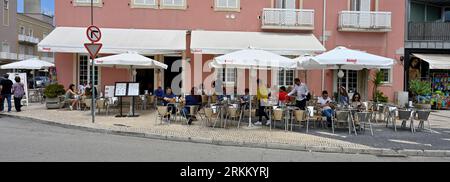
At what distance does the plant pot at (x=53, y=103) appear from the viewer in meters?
16.5

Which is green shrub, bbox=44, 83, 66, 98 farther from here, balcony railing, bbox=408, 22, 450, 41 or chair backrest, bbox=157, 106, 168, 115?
balcony railing, bbox=408, 22, 450, 41

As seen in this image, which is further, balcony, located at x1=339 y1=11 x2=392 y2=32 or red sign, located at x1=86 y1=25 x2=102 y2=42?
balcony, located at x1=339 y1=11 x2=392 y2=32

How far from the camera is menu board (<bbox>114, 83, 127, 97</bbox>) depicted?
13.9 metres

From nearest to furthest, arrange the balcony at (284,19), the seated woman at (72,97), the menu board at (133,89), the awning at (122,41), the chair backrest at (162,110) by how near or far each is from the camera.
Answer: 1. the chair backrest at (162,110)
2. the menu board at (133,89)
3. the seated woman at (72,97)
4. the awning at (122,41)
5. the balcony at (284,19)

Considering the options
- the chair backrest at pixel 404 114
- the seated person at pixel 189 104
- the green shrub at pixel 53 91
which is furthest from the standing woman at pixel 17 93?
the chair backrest at pixel 404 114

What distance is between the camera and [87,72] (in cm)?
1916

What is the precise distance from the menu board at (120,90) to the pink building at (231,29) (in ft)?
14.2

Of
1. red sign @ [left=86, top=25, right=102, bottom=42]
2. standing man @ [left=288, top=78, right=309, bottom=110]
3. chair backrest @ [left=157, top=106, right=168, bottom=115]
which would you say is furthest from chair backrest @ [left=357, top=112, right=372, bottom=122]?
red sign @ [left=86, top=25, right=102, bottom=42]

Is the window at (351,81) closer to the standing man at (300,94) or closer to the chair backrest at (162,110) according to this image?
the standing man at (300,94)

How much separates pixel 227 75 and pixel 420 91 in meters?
10.2

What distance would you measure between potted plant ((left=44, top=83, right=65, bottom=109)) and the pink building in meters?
2.38
